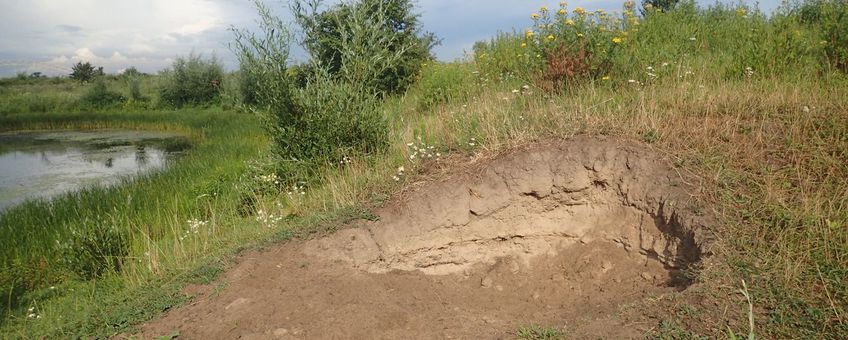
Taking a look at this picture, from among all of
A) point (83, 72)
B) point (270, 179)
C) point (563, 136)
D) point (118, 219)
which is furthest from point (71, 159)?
point (83, 72)

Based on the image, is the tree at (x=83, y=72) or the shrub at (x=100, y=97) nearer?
the shrub at (x=100, y=97)

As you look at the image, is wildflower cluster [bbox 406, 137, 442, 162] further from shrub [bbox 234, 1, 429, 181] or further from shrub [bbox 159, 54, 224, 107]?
shrub [bbox 159, 54, 224, 107]

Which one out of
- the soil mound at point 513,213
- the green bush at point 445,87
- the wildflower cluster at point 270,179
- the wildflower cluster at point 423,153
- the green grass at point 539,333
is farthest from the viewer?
the green bush at point 445,87

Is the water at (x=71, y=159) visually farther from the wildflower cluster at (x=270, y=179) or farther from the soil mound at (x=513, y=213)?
the soil mound at (x=513, y=213)

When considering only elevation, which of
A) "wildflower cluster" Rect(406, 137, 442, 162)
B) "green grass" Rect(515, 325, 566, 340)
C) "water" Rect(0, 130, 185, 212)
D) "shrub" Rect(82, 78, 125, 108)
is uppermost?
"shrub" Rect(82, 78, 125, 108)

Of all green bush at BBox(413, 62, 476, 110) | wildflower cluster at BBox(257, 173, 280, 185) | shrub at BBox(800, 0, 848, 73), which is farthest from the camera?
green bush at BBox(413, 62, 476, 110)

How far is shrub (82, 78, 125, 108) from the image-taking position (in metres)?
28.9

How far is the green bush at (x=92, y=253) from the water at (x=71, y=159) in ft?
16.1

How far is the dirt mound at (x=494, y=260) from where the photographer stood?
383cm

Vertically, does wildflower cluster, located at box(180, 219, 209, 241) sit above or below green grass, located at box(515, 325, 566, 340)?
above

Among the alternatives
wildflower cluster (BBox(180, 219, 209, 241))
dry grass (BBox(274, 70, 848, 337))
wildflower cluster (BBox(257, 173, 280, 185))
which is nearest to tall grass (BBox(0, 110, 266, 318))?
wildflower cluster (BBox(180, 219, 209, 241))

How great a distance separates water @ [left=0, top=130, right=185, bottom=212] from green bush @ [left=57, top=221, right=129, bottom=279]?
492cm

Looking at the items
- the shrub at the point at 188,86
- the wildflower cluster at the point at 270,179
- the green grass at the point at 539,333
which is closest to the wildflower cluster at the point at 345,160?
the wildflower cluster at the point at 270,179

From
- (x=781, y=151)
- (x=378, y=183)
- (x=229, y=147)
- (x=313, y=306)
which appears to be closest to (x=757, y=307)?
(x=781, y=151)
